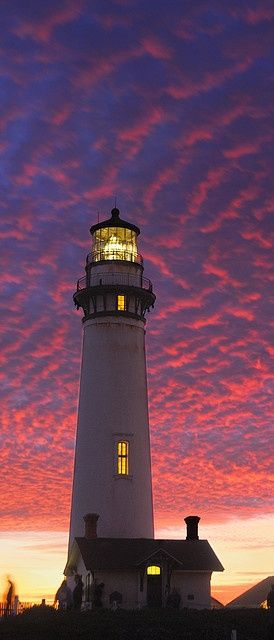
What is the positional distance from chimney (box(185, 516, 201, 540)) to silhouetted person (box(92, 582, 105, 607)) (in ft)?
23.5

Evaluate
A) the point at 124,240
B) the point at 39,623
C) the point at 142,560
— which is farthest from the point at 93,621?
the point at 124,240

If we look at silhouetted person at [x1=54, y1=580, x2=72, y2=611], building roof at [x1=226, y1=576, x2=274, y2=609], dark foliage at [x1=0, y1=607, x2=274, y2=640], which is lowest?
dark foliage at [x1=0, y1=607, x2=274, y2=640]

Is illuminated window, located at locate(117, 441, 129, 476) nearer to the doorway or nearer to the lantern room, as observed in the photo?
the doorway

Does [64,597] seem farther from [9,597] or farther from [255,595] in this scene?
[255,595]

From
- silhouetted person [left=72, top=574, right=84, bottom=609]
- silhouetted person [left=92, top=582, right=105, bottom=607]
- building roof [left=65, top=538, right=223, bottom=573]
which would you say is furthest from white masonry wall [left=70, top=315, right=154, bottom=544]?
silhouetted person [left=92, top=582, right=105, bottom=607]

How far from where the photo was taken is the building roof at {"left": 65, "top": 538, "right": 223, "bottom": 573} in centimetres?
4750

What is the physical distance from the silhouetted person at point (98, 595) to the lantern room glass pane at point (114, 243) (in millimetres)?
19557

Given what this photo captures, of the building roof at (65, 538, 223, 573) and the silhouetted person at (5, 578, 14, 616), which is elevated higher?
the building roof at (65, 538, 223, 573)

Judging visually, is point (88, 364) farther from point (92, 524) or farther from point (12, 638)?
point (12, 638)

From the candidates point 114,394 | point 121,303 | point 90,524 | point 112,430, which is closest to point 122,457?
point 112,430

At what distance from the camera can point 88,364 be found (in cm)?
5550

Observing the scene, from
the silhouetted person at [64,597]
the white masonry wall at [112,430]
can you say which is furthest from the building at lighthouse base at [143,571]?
the white masonry wall at [112,430]

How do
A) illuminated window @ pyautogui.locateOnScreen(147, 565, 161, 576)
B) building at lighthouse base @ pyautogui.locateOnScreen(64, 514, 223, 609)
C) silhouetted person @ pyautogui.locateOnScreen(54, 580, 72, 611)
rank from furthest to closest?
silhouetted person @ pyautogui.locateOnScreen(54, 580, 72, 611) → illuminated window @ pyautogui.locateOnScreen(147, 565, 161, 576) → building at lighthouse base @ pyautogui.locateOnScreen(64, 514, 223, 609)

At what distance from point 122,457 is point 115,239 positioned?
521 inches
